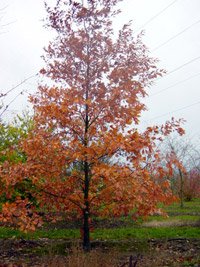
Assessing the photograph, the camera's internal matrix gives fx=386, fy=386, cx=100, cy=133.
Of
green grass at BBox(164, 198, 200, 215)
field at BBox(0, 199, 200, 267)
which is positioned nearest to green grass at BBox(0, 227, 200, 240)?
field at BBox(0, 199, 200, 267)

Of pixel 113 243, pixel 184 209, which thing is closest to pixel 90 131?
pixel 113 243

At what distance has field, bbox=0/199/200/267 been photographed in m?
6.31

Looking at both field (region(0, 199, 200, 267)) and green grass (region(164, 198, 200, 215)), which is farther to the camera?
green grass (region(164, 198, 200, 215))

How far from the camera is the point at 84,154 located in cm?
662

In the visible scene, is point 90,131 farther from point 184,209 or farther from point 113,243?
point 184,209

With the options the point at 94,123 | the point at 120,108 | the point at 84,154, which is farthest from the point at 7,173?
the point at 120,108

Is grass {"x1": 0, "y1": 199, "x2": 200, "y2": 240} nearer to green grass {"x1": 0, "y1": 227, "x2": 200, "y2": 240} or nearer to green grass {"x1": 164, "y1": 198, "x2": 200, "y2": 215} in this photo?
green grass {"x1": 0, "y1": 227, "x2": 200, "y2": 240}

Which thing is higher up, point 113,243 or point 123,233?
point 123,233

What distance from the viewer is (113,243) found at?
8.59 m

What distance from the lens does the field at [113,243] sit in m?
6.31

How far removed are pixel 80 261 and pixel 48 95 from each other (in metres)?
3.38

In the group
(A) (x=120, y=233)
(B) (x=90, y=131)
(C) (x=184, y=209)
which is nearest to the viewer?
(B) (x=90, y=131)

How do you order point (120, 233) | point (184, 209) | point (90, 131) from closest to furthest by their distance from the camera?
point (90, 131)
point (120, 233)
point (184, 209)

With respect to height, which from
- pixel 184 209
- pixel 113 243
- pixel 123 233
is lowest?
pixel 113 243
